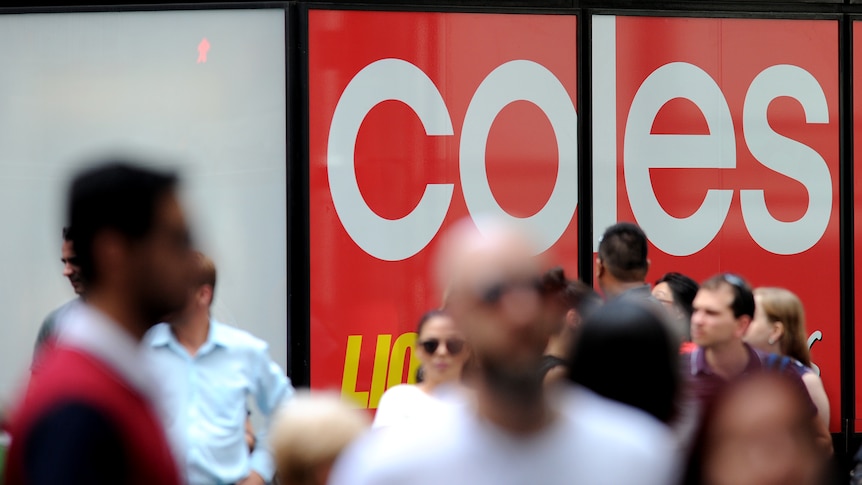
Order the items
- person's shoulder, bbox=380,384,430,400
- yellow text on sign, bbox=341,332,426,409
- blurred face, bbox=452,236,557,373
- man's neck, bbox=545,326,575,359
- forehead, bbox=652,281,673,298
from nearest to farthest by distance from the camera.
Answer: blurred face, bbox=452,236,557,373 < man's neck, bbox=545,326,575,359 < person's shoulder, bbox=380,384,430,400 < forehead, bbox=652,281,673,298 < yellow text on sign, bbox=341,332,426,409

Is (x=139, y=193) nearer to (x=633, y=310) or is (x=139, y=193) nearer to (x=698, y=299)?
(x=633, y=310)

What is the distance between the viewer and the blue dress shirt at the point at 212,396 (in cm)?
470

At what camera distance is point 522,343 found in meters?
1.95

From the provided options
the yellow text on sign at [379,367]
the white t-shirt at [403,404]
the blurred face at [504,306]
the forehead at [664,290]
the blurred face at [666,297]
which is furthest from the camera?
the yellow text on sign at [379,367]

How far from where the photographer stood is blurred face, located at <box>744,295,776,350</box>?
5.51 meters

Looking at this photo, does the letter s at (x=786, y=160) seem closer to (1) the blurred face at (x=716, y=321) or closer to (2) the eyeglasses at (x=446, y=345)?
(1) the blurred face at (x=716, y=321)

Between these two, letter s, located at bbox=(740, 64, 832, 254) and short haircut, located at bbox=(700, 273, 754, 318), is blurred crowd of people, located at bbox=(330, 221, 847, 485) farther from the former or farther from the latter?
letter s, located at bbox=(740, 64, 832, 254)

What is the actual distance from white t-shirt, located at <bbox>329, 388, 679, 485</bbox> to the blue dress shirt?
2632mm

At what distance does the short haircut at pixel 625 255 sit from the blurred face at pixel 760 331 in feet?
2.20

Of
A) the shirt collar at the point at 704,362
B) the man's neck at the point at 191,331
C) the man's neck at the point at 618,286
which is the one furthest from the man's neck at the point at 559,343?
the man's neck at the point at 618,286

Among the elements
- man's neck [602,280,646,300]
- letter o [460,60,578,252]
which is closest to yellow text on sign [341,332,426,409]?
letter o [460,60,578,252]

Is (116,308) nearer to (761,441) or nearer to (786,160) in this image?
(761,441)

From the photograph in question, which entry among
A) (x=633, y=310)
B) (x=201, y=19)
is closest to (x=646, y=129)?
(x=201, y=19)

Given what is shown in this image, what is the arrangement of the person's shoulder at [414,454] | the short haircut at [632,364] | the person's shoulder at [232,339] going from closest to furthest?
1. the person's shoulder at [414,454]
2. the short haircut at [632,364]
3. the person's shoulder at [232,339]
